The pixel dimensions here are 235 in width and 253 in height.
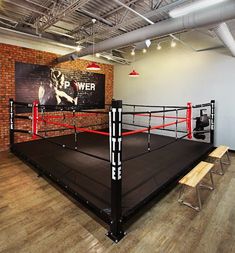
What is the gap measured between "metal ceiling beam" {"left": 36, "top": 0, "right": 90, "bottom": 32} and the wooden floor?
3.18m

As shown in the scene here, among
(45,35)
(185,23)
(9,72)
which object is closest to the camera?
(185,23)

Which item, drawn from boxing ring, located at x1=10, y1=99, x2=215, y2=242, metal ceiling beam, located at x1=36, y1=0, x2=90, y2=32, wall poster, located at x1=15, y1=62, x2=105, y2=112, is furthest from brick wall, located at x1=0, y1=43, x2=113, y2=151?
metal ceiling beam, located at x1=36, y1=0, x2=90, y2=32

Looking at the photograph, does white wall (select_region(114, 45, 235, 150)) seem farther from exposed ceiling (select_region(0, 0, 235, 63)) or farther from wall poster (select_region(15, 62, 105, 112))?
exposed ceiling (select_region(0, 0, 235, 63))

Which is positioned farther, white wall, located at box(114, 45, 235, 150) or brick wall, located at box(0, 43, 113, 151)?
white wall, located at box(114, 45, 235, 150)

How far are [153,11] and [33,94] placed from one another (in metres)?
4.15

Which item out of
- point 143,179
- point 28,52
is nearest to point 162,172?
point 143,179

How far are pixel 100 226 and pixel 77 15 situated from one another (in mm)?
4222

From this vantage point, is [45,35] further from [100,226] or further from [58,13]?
[100,226]

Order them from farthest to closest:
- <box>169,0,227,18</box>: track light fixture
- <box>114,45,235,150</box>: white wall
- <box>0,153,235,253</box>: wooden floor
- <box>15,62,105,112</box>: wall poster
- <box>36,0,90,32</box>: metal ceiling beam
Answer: <box>15,62,105,112</box>: wall poster
<box>114,45,235,150</box>: white wall
<box>36,0,90,32</box>: metal ceiling beam
<box>169,0,227,18</box>: track light fixture
<box>0,153,235,253</box>: wooden floor

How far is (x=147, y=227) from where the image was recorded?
7.32ft

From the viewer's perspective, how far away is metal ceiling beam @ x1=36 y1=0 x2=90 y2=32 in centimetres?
315

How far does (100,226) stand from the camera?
225cm

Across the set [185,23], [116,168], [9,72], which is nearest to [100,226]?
[116,168]

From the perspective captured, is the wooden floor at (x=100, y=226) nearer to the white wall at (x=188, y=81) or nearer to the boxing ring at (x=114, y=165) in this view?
the boxing ring at (x=114, y=165)
